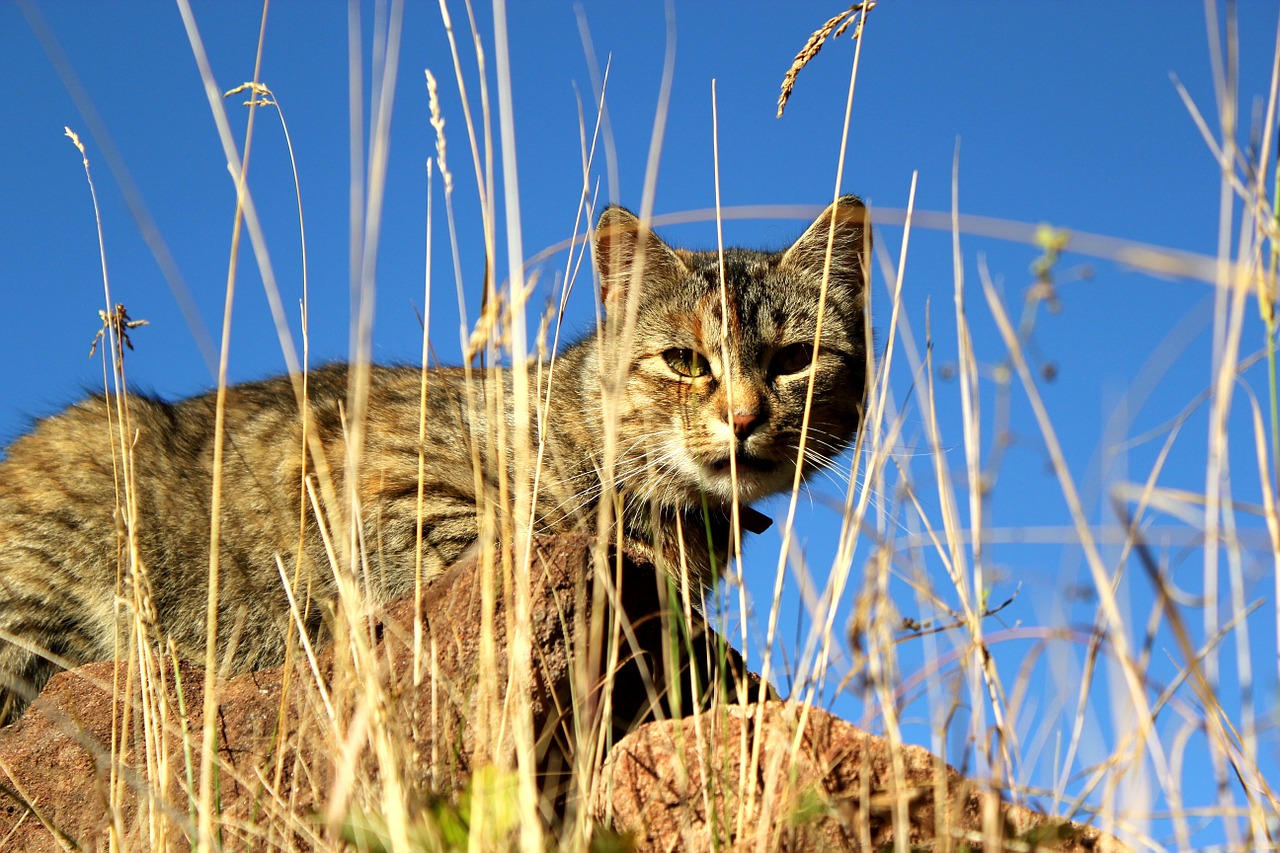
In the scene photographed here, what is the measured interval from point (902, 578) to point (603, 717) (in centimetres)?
80

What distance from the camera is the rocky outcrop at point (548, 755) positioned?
7.72ft

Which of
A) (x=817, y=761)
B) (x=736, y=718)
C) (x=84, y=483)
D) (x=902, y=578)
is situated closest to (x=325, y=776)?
(x=736, y=718)

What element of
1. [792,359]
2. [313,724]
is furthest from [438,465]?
[313,724]

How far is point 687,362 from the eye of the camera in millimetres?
5051

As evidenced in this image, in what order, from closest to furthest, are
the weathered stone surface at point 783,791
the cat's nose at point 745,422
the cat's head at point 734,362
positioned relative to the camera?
1. the weathered stone surface at point 783,791
2. the cat's nose at point 745,422
3. the cat's head at point 734,362

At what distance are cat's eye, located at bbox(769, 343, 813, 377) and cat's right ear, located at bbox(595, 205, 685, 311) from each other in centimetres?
65

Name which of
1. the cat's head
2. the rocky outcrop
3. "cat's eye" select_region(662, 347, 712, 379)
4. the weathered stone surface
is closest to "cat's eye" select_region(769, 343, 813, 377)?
the cat's head

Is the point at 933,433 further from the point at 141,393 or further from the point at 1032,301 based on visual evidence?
the point at 141,393

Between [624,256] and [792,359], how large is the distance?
0.93m

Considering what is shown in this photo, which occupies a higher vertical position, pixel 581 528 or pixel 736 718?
pixel 581 528

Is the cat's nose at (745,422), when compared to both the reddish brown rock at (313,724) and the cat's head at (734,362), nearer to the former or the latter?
the cat's head at (734,362)

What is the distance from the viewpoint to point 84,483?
5.07 m

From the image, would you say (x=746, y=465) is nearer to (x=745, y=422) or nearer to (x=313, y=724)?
(x=745, y=422)

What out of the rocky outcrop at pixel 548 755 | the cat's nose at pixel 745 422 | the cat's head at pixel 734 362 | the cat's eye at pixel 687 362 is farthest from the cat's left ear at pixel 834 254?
the rocky outcrop at pixel 548 755
